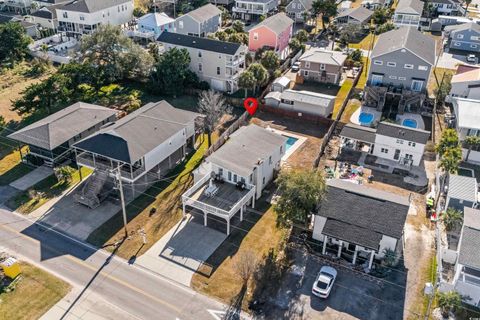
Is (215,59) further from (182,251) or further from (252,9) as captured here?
(252,9)

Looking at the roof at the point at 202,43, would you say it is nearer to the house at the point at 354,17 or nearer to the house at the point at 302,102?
the house at the point at 302,102

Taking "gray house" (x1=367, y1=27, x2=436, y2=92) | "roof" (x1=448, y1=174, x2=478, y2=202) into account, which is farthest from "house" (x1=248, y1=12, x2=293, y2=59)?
"roof" (x1=448, y1=174, x2=478, y2=202)

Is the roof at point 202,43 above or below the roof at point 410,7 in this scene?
below

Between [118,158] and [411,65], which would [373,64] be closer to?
[411,65]

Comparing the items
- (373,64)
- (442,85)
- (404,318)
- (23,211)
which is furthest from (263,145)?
(442,85)

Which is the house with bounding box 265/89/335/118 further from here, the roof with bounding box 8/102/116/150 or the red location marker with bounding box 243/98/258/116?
the roof with bounding box 8/102/116/150

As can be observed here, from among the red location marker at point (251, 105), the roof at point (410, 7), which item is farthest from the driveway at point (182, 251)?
the roof at point (410, 7)
